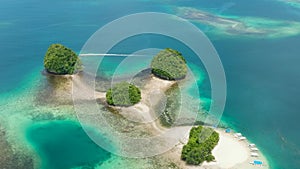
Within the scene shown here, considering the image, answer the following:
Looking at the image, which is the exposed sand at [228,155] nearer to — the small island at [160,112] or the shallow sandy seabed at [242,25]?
the small island at [160,112]

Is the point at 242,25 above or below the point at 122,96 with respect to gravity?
above

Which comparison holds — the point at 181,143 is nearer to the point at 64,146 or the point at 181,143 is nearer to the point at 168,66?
the point at 64,146

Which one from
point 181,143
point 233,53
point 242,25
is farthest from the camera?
point 242,25

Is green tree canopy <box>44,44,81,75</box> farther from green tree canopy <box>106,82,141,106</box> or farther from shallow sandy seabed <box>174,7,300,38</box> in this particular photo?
shallow sandy seabed <box>174,7,300,38</box>

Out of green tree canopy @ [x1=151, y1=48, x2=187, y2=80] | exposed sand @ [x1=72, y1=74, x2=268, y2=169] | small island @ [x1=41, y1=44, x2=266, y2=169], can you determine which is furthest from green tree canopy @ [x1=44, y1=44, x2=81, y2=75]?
green tree canopy @ [x1=151, y1=48, x2=187, y2=80]

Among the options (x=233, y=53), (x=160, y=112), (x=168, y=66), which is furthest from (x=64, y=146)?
(x=233, y=53)

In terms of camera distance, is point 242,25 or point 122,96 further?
point 242,25

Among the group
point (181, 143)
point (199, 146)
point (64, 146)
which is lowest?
point (64, 146)
